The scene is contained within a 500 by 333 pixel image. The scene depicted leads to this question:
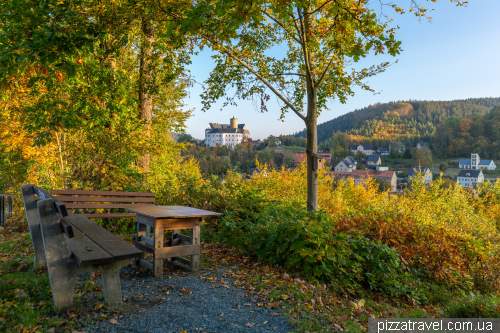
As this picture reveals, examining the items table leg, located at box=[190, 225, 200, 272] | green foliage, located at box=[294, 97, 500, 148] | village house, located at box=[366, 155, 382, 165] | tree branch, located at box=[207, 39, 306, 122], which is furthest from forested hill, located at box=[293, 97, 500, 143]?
table leg, located at box=[190, 225, 200, 272]

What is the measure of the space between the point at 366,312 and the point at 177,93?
481 inches

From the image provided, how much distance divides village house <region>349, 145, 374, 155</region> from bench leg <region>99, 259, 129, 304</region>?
94.0 metres

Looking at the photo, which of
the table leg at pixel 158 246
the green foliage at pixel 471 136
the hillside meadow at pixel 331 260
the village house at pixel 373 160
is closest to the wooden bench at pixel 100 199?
the hillside meadow at pixel 331 260

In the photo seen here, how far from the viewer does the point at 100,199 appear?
18.2 ft

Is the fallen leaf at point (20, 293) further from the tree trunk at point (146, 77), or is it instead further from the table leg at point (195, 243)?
the tree trunk at point (146, 77)

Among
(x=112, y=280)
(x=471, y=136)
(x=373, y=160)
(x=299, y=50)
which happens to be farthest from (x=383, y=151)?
(x=112, y=280)

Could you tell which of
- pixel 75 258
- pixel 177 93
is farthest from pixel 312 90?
pixel 177 93

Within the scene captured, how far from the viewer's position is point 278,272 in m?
4.64

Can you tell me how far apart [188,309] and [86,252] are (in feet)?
3.76

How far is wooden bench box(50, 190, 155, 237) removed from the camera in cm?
529

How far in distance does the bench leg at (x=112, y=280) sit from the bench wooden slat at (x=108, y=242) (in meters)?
0.10

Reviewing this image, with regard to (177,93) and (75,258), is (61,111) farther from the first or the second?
(177,93)

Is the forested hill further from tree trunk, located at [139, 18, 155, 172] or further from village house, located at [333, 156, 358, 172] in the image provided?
tree trunk, located at [139, 18, 155, 172]

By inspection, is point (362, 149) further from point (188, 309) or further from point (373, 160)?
point (188, 309)
